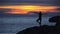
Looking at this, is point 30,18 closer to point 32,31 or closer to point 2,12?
point 2,12

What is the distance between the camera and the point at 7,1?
15.8ft

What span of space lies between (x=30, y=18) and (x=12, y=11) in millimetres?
473

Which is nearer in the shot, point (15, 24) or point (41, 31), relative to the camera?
point (41, 31)

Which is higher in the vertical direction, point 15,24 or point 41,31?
point 41,31

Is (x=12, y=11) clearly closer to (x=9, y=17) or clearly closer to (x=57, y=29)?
(x=9, y=17)

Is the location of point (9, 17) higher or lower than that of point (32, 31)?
lower

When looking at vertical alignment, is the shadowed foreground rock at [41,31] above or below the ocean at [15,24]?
above

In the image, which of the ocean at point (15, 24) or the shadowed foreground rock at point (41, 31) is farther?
the ocean at point (15, 24)

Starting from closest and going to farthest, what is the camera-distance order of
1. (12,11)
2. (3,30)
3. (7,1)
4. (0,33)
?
(0,33) < (3,30) < (12,11) < (7,1)

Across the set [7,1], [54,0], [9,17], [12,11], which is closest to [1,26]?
[9,17]

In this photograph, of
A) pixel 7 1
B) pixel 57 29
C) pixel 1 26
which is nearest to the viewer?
pixel 57 29

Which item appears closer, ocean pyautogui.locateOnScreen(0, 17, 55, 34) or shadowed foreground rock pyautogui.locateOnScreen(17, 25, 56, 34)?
shadowed foreground rock pyautogui.locateOnScreen(17, 25, 56, 34)

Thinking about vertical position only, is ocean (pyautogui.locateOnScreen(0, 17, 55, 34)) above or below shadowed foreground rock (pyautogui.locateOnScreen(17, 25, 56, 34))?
below

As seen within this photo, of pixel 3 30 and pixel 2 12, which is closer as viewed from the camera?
pixel 3 30
